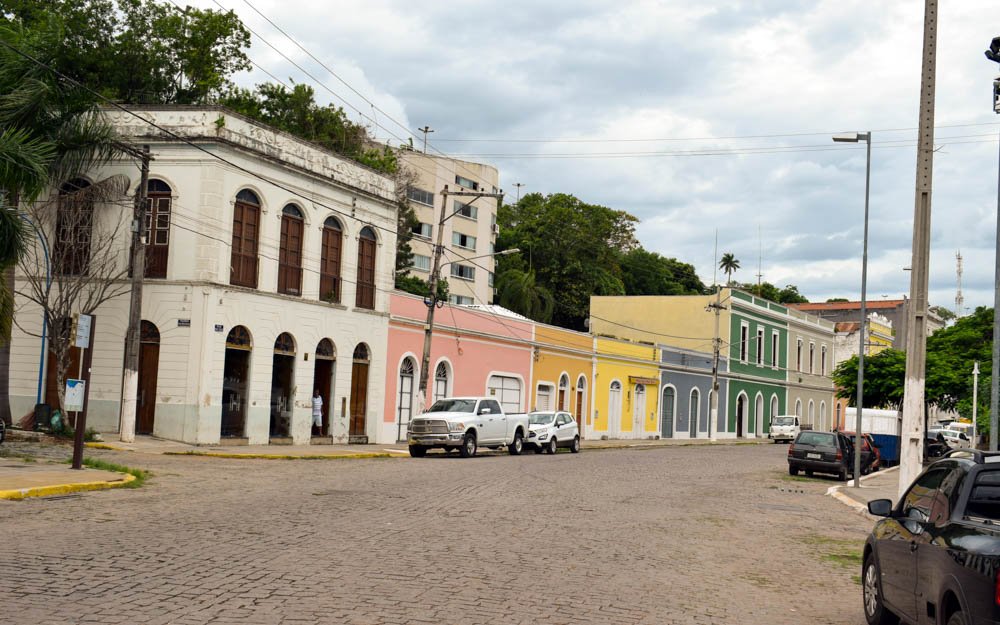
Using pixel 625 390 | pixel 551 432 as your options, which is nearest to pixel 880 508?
pixel 551 432

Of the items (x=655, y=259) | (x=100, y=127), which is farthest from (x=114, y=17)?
(x=655, y=259)

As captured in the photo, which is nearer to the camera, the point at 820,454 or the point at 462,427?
the point at 820,454

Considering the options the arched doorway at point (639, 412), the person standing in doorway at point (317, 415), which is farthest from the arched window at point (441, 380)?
the arched doorway at point (639, 412)

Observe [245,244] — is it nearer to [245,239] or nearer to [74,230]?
[245,239]

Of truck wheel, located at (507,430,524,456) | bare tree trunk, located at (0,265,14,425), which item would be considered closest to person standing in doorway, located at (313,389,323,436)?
truck wheel, located at (507,430,524,456)

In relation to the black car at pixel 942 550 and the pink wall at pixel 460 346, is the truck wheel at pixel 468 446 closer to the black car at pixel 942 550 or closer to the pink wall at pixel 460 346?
the pink wall at pixel 460 346

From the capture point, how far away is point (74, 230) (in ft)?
98.0

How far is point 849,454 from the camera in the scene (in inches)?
1268

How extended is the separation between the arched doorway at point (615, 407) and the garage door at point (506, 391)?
10130 millimetres

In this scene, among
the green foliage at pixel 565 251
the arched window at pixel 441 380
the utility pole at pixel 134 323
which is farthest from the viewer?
the green foliage at pixel 565 251

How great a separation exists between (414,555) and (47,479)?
8.44 m

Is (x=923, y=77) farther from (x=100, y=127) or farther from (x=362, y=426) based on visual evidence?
(x=362, y=426)

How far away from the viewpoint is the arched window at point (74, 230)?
29453mm

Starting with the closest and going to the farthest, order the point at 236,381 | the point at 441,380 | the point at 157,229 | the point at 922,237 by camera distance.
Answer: the point at 922,237
the point at 157,229
the point at 236,381
the point at 441,380
